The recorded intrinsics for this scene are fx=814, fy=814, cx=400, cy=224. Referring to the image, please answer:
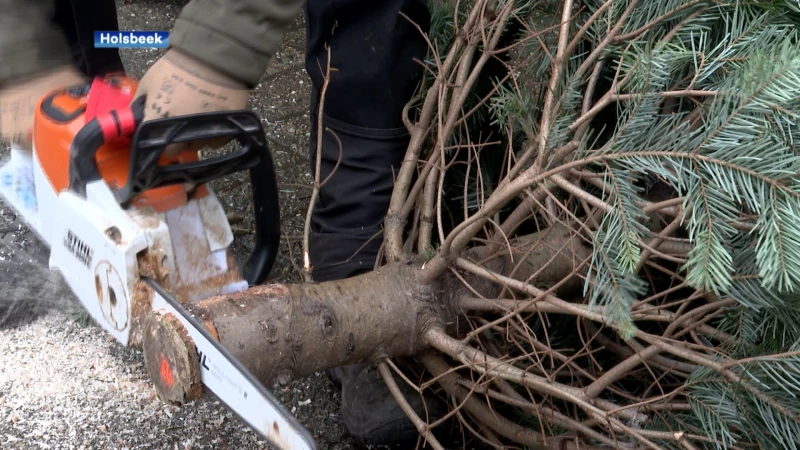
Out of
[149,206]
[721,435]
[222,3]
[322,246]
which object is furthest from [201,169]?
[721,435]

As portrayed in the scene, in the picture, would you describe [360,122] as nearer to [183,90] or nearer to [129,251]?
[183,90]

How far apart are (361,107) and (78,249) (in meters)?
0.74

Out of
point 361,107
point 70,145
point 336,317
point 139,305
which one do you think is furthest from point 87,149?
A: point 361,107

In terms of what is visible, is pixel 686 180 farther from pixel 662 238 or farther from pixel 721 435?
pixel 721 435

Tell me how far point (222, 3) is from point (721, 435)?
1.05 m

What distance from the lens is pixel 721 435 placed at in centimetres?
128

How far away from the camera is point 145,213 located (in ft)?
4.25

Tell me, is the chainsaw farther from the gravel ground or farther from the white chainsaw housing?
the gravel ground

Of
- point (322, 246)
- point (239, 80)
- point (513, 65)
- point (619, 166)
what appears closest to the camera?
point (619, 166)

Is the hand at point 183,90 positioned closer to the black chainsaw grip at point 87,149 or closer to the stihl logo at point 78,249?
the black chainsaw grip at point 87,149

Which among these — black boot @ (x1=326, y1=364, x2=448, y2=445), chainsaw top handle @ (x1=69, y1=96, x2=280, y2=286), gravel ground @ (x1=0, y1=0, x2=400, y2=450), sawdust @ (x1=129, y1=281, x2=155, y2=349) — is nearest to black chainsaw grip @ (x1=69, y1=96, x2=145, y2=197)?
chainsaw top handle @ (x1=69, y1=96, x2=280, y2=286)

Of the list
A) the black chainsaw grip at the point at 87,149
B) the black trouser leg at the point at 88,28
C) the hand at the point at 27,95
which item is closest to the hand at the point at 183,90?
the black chainsaw grip at the point at 87,149

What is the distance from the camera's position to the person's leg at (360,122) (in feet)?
5.82

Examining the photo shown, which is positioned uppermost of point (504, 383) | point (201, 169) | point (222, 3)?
point (222, 3)
